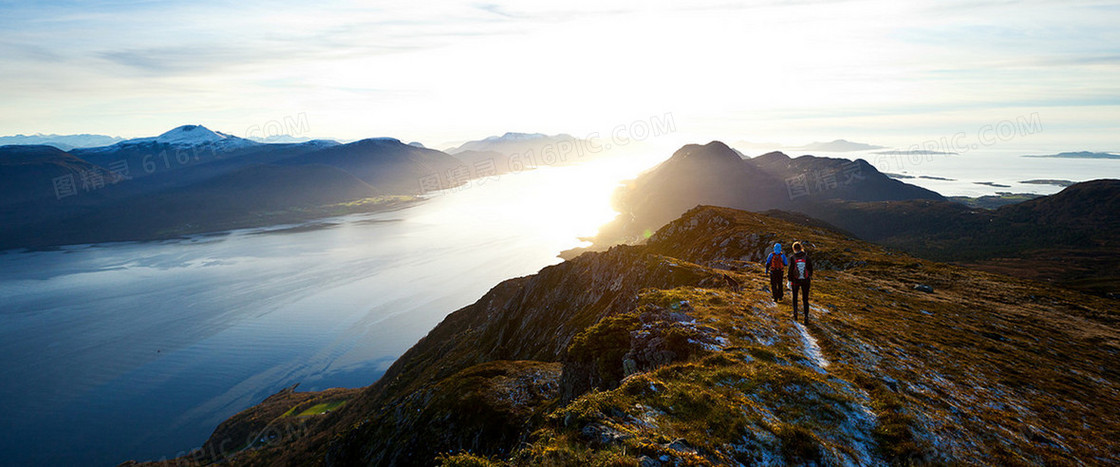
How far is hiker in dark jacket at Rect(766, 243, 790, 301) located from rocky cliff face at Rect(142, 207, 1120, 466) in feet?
6.80

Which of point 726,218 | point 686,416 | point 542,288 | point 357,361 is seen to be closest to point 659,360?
point 686,416

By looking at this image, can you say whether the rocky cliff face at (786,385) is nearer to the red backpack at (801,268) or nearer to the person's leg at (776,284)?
the person's leg at (776,284)

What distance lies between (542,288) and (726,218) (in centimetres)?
3388

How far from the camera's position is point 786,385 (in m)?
14.5

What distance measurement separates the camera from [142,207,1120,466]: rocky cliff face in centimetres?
1189

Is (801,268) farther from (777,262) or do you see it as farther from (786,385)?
(786,385)

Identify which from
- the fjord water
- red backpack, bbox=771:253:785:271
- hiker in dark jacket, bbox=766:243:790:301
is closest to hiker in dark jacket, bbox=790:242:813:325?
hiker in dark jacket, bbox=766:243:790:301

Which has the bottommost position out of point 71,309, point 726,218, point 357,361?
point 357,361

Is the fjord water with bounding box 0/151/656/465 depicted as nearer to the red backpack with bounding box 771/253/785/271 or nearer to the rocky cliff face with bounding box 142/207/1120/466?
the rocky cliff face with bounding box 142/207/1120/466

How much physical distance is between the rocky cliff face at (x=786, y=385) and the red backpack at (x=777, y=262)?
252cm

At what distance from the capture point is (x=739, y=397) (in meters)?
13.2

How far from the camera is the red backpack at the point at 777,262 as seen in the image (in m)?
22.5

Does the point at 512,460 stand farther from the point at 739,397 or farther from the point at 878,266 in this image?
the point at 878,266

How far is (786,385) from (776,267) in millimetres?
9969
